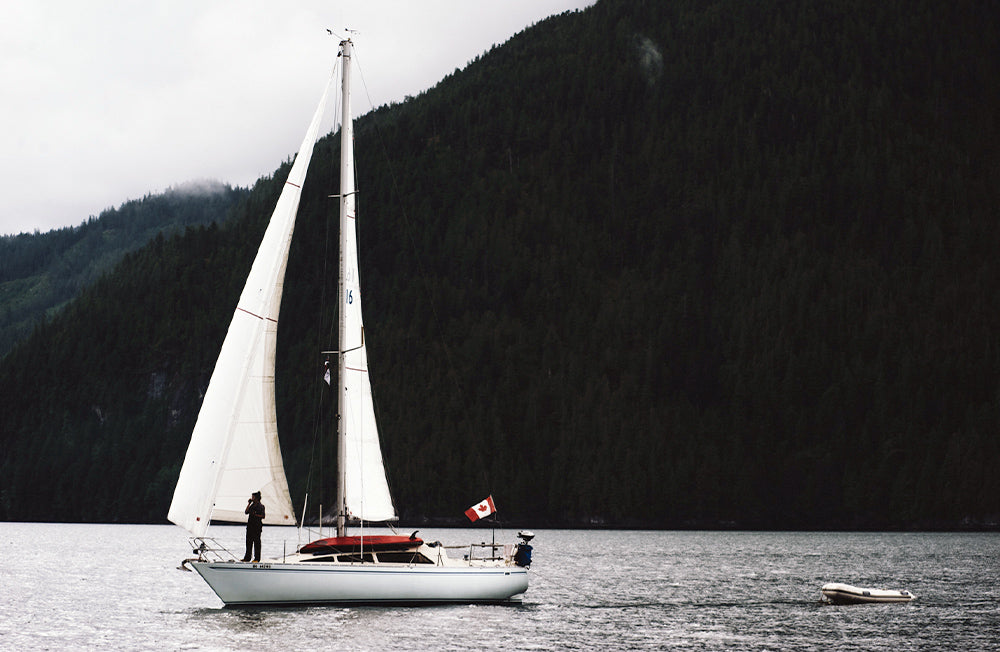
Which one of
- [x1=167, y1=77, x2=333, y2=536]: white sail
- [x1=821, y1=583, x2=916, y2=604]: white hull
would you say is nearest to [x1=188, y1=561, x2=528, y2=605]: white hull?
[x1=167, y1=77, x2=333, y2=536]: white sail

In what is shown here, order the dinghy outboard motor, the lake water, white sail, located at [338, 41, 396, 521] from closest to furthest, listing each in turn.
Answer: the lake water, white sail, located at [338, 41, 396, 521], the dinghy outboard motor

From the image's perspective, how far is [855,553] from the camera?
351 feet

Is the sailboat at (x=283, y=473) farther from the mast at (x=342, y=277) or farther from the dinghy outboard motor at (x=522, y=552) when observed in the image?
the dinghy outboard motor at (x=522, y=552)

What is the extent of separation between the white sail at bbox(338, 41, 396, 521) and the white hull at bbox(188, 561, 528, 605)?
2209mm

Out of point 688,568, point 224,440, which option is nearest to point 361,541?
point 224,440

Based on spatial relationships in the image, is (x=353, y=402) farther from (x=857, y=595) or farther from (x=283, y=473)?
(x=857, y=595)

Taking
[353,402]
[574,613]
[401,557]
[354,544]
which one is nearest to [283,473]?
[354,544]

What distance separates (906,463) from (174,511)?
156037 mm

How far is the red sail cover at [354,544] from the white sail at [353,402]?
99 cm

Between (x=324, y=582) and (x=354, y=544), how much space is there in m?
1.65

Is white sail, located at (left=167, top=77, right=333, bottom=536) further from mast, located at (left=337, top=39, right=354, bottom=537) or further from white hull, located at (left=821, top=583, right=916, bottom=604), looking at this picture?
white hull, located at (left=821, top=583, right=916, bottom=604)

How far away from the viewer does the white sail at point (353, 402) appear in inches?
1686

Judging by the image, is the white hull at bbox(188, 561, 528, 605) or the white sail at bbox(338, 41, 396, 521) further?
the white sail at bbox(338, 41, 396, 521)

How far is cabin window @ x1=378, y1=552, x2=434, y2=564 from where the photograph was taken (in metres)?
42.4
